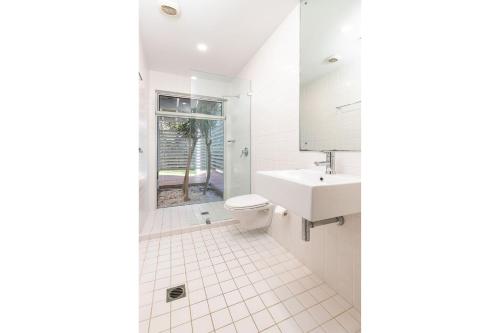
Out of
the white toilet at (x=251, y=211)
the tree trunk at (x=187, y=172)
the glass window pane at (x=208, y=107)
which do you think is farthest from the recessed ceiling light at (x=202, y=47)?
the white toilet at (x=251, y=211)

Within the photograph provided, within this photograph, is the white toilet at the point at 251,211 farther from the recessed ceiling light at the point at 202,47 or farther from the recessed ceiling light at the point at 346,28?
the recessed ceiling light at the point at 202,47

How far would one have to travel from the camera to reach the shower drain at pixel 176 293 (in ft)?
4.23

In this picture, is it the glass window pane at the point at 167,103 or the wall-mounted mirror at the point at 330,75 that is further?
the glass window pane at the point at 167,103

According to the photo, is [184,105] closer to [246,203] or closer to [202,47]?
[202,47]

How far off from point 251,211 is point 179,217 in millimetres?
1248

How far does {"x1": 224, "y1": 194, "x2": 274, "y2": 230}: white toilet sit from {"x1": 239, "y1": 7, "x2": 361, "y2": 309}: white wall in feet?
0.42

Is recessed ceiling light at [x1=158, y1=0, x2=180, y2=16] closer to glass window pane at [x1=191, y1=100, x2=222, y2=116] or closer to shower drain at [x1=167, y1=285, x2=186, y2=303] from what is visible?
glass window pane at [x1=191, y1=100, x2=222, y2=116]

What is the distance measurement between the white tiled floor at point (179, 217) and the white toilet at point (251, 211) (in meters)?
0.56

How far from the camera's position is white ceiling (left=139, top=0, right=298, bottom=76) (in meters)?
1.70

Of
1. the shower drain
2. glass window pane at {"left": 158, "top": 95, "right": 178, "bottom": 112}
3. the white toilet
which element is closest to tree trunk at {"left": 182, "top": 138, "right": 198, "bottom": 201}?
glass window pane at {"left": 158, "top": 95, "right": 178, "bottom": 112}
